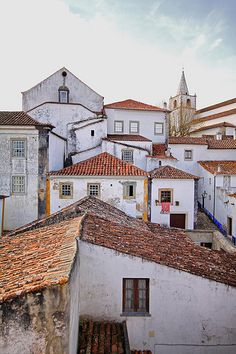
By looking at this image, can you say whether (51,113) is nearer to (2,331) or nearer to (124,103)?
→ (124,103)

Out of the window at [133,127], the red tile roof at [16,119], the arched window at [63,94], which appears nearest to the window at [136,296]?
the red tile roof at [16,119]

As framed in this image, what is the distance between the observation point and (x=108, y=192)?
2217 cm

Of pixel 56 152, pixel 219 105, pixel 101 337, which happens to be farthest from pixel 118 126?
pixel 219 105

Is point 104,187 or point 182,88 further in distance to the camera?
point 182,88

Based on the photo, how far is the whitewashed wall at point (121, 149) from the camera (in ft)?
88.6

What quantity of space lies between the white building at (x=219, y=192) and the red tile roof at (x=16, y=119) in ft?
46.9

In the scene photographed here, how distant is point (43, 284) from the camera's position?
5.00 m

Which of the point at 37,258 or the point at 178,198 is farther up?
the point at 178,198

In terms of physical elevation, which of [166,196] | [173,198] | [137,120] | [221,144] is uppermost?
[137,120]

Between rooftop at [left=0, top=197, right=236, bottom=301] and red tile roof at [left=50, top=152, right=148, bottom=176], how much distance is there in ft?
31.3

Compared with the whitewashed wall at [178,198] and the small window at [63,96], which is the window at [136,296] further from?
the small window at [63,96]

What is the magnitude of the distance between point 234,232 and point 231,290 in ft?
48.1

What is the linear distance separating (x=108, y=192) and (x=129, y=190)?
1500 mm

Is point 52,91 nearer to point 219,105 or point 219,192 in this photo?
point 219,192
